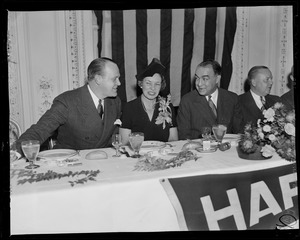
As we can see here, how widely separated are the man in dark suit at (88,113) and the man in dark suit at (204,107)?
63 cm

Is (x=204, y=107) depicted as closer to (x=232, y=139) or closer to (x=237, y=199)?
(x=232, y=139)

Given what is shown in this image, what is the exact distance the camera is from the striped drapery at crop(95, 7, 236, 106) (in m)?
3.67

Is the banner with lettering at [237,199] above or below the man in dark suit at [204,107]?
below

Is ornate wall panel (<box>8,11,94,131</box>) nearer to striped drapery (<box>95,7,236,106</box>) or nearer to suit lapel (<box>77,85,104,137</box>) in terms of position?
striped drapery (<box>95,7,236,106</box>)

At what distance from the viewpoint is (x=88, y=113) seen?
2.68 meters

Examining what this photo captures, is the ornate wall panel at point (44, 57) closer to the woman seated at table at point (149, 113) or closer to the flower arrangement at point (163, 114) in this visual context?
the woman seated at table at point (149, 113)

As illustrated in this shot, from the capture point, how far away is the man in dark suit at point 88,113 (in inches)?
105

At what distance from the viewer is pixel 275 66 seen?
4.21 metres

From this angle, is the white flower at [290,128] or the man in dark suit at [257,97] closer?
the white flower at [290,128]

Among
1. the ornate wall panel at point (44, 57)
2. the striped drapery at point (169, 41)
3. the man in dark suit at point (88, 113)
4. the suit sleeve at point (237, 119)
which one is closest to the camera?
the man in dark suit at point (88, 113)

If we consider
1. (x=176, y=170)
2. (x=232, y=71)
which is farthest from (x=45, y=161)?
(x=232, y=71)

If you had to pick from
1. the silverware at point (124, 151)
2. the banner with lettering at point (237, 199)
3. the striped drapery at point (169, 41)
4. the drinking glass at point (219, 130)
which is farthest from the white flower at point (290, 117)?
the striped drapery at point (169, 41)

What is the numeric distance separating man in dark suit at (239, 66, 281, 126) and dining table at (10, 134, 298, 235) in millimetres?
1357

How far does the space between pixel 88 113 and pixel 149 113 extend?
53 centimetres
